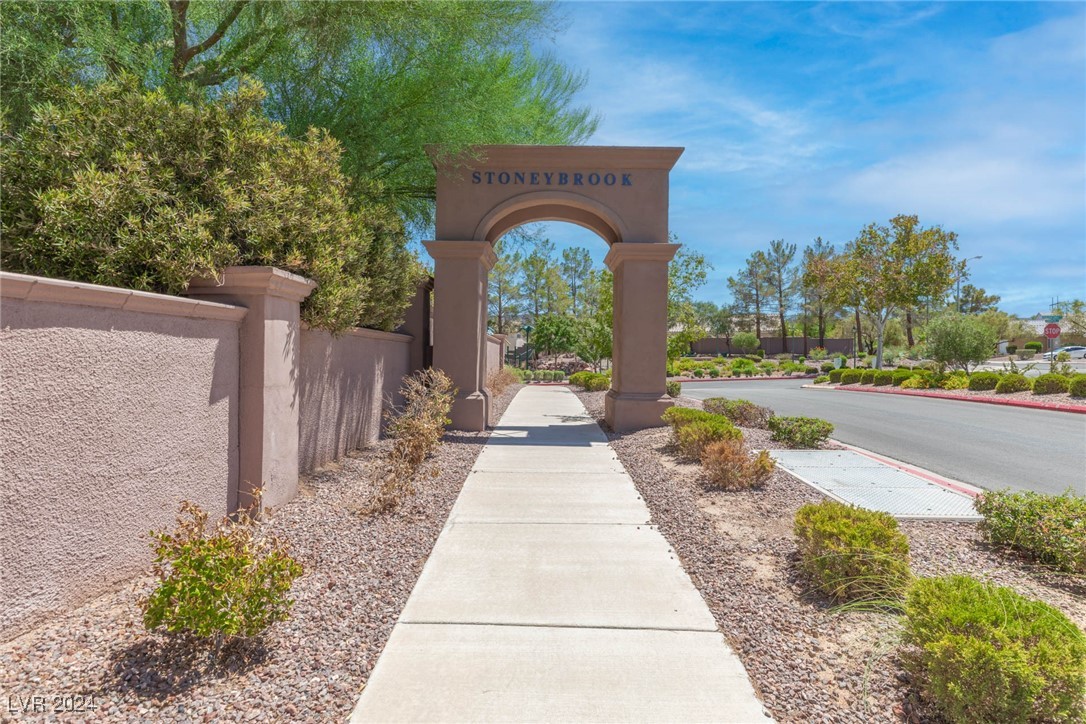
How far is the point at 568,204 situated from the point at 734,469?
21.9 ft

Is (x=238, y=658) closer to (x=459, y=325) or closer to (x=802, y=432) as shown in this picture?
(x=459, y=325)

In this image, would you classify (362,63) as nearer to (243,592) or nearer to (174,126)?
(174,126)

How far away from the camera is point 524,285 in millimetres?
45906

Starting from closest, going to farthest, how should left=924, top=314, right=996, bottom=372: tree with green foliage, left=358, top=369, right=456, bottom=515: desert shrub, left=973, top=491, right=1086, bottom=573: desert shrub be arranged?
left=973, top=491, right=1086, bottom=573: desert shrub < left=358, top=369, right=456, bottom=515: desert shrub < left=924, top=314, right=996, bottom=372: tree with green foliage

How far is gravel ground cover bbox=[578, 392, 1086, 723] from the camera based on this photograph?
297 cm

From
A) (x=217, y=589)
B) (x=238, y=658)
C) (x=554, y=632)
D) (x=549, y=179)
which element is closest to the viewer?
(x=217, y=589)

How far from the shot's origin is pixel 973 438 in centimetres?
1187

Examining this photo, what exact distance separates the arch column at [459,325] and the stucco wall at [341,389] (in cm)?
102

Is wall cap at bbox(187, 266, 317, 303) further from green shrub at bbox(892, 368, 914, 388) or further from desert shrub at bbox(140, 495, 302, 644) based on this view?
green shrub at bbox(892, 368, 914, 388)

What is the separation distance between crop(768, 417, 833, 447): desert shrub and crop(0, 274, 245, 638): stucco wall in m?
8.60

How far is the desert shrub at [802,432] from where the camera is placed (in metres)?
9.83

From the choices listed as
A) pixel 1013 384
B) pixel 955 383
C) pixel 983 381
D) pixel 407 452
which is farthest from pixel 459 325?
pixel 955 383

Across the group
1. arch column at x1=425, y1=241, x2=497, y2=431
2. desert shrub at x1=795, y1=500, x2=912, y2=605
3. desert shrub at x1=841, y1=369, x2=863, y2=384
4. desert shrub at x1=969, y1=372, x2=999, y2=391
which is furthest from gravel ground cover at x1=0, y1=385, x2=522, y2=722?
desert shrub at x1=841, y1=369, x2=863, y2=384

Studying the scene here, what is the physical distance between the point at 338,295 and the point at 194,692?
4460 millimetres
